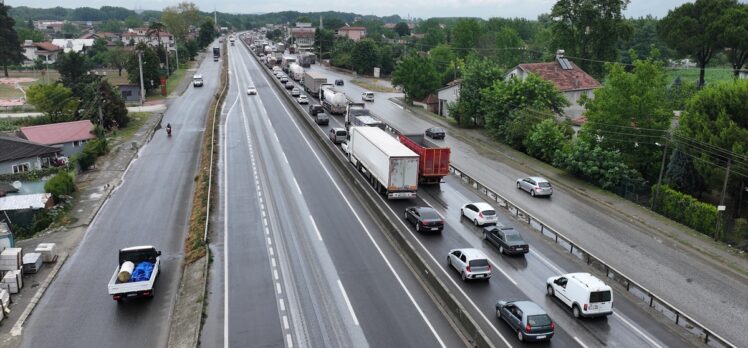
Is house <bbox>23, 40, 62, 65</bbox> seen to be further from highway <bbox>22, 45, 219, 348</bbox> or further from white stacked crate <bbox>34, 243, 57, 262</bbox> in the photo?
white stacked crate <bbox>34, 243, 57, 262</bbox>

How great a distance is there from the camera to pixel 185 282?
92.0 ft

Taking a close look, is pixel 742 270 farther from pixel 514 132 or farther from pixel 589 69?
pixel 589 69

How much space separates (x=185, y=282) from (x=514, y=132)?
130ft

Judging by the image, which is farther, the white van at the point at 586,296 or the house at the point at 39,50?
the house at the point at 39,50

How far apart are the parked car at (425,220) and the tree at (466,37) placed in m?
109

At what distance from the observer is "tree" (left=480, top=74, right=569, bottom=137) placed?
6159cm

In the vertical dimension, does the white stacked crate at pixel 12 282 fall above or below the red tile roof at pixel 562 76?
below

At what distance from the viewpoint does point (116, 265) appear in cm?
3036

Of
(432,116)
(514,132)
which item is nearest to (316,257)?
(514,132)

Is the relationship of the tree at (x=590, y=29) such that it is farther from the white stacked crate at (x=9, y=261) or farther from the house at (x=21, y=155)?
the white stacked crate at (x=9, y=261)

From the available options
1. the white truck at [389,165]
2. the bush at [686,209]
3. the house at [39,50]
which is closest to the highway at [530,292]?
the white truck at [389,165]

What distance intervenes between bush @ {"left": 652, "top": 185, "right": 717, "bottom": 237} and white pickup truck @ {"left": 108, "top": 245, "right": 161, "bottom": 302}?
3229 centimetres

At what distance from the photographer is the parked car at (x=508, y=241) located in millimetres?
30609

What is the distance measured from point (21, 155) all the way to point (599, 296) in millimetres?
46840
